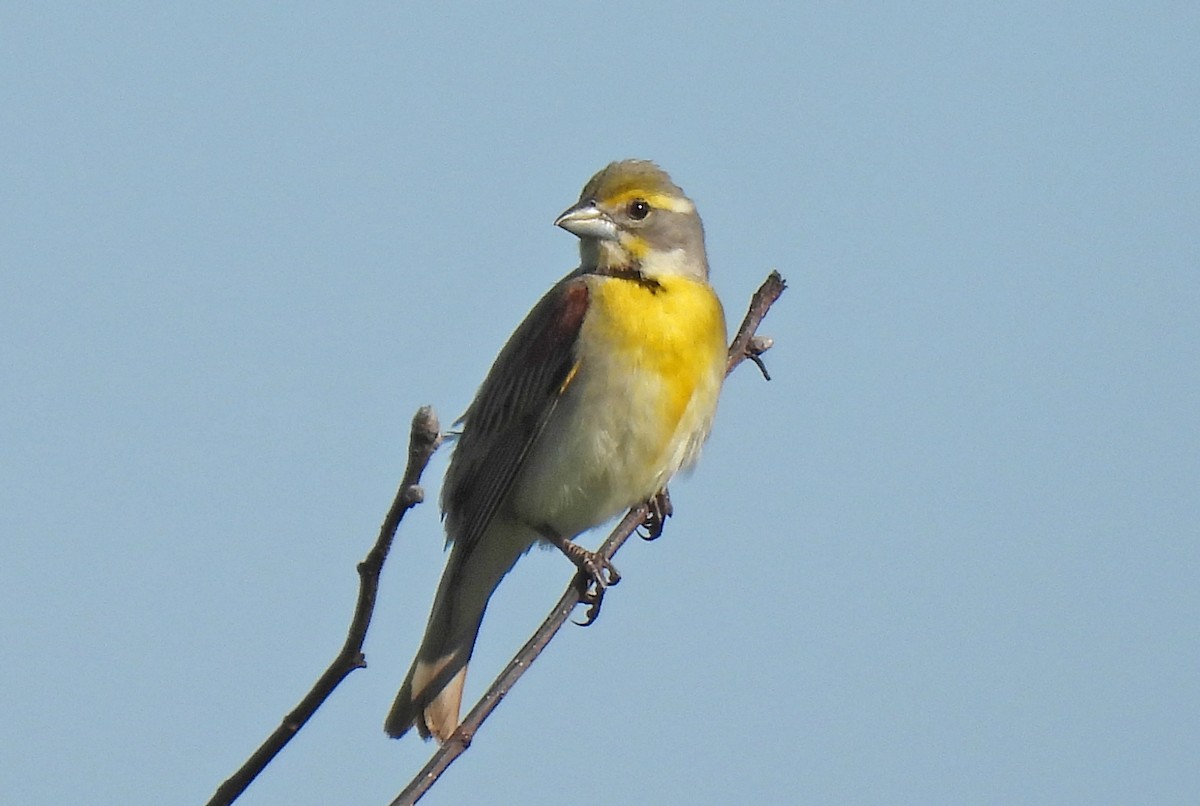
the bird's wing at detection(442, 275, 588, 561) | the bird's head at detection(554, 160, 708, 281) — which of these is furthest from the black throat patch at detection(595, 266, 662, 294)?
the bird's wing at detection(442, 275, 588, 561)

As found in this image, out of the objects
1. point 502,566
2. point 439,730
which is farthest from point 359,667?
point 502,566

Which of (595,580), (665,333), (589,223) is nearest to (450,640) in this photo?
(595,580)

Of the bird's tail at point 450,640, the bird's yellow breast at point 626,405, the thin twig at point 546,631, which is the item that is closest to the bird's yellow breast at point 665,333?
the bird's yellow breast at point 626,405

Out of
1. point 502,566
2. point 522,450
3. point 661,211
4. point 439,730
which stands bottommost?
point 439,730

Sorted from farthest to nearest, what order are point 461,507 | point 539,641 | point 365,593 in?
point 461,507, point 539,641, point 365,593

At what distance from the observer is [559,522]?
7.54 meters

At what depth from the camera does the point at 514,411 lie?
7.50 metres

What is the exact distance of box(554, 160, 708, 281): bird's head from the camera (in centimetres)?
756

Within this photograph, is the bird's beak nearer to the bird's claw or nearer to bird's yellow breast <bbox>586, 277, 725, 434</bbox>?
bird's yellow breast <bbox>586, 277, 725, 434</bbox>

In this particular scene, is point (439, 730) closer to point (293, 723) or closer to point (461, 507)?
point (461, 507)

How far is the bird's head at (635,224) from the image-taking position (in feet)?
24.8

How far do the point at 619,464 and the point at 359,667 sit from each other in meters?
3.44

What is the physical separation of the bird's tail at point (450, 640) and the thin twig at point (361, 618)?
10.7 feet

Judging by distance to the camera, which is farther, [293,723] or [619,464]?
[619,464]
